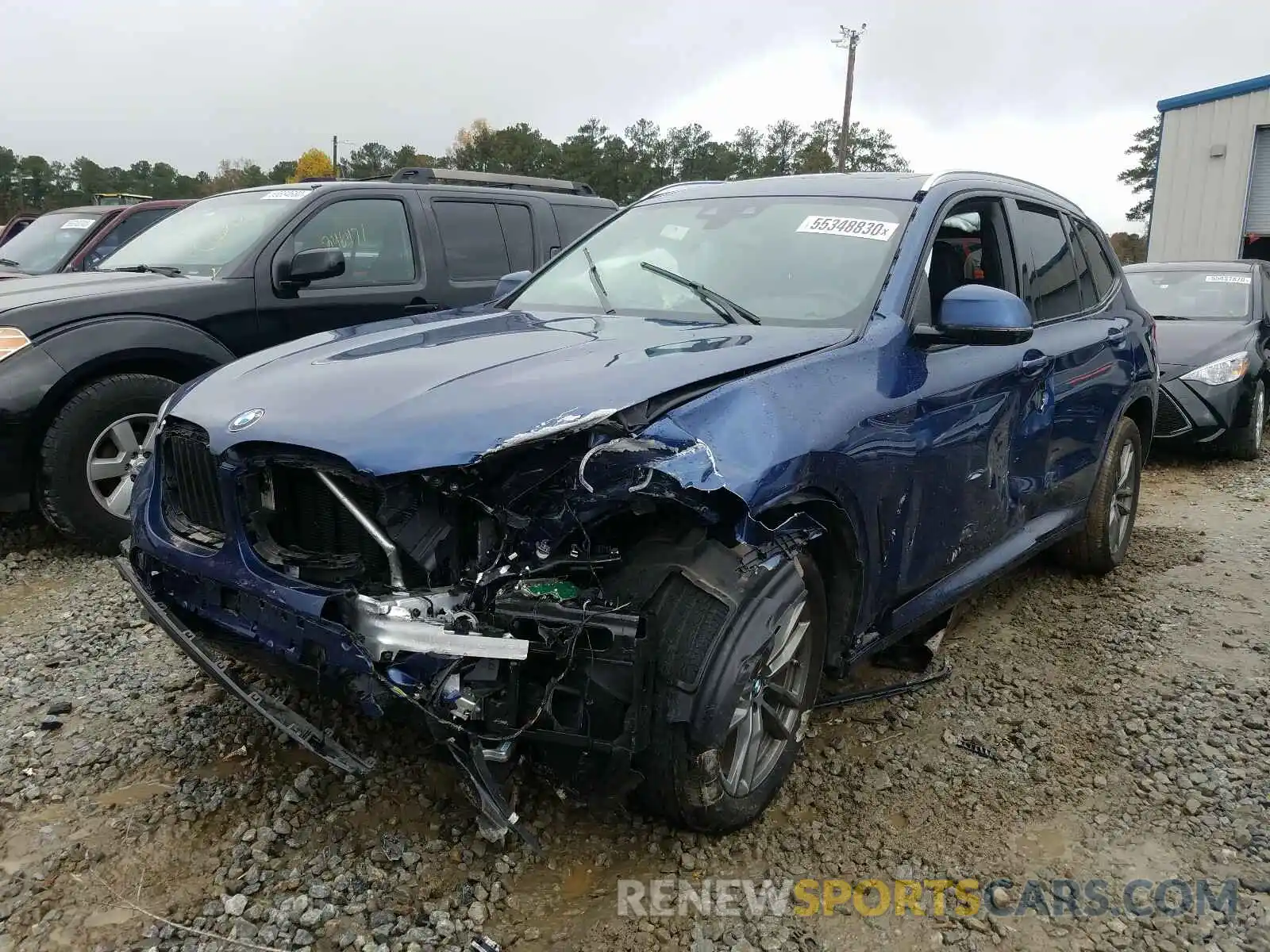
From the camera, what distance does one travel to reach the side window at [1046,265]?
3.88m

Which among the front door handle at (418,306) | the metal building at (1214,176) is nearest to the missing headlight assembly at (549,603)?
the front door handle at (418,306)

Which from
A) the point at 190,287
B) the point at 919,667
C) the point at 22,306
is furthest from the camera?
the point at 190,287

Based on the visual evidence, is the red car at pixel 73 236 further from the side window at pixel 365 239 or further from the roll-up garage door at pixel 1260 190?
the roll-up garage door at pixel 1260 190

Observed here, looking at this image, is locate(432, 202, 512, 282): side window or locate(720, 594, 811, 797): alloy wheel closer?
locate(720, 594, 811, 797): alloy wheel

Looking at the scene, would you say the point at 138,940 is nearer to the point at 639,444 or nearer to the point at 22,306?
the point at 639,444

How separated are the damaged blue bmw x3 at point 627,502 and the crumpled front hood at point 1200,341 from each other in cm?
526

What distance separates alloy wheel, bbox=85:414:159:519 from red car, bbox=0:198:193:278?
464 cm

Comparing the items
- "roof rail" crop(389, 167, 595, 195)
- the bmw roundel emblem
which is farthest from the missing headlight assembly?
"roof rail" crop(389, 167, 595, 195)

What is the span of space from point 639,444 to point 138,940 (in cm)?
160

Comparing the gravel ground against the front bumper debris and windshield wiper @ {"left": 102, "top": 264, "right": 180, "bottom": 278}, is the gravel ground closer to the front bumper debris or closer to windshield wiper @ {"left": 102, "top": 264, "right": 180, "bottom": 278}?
the front bumper debris

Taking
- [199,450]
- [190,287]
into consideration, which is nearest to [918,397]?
[199,450]

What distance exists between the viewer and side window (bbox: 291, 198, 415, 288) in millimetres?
5660

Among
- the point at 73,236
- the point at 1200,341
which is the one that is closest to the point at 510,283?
the point at 1200,341

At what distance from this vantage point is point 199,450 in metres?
2.61
